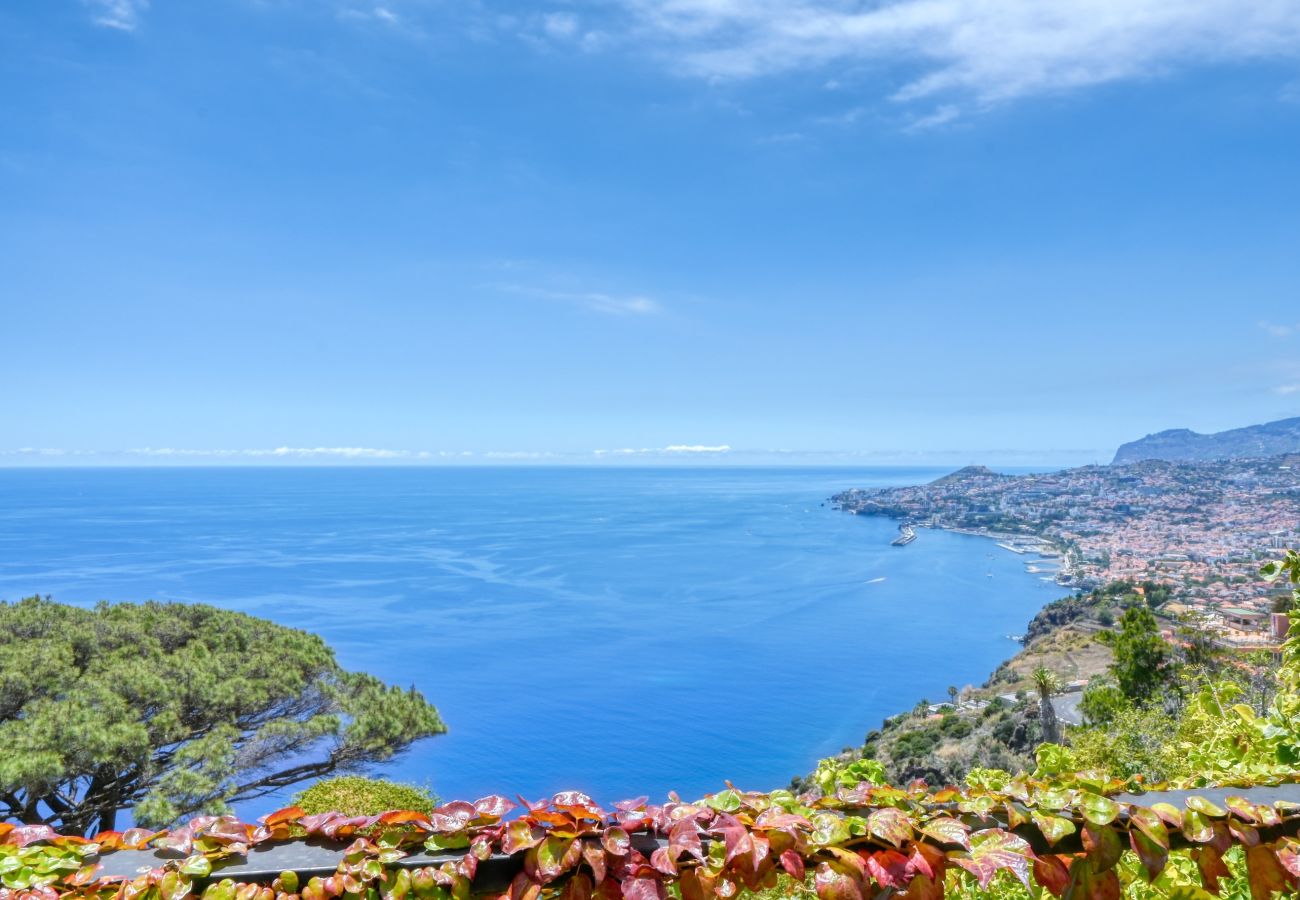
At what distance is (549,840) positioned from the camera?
1083mm

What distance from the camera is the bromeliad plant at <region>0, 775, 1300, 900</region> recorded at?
3.51ft

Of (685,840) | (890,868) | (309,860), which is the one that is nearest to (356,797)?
A: (309,860)

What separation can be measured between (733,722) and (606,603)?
20038 millimetres

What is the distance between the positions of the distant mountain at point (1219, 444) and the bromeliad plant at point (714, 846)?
14987 centimetres

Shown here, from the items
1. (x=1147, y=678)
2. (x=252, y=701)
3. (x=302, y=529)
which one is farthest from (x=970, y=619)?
(x=302, y=529)

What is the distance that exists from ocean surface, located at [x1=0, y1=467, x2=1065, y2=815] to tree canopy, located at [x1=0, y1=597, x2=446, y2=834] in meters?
1.57

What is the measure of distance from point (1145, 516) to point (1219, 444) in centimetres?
8180

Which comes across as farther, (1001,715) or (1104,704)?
(1001,715)

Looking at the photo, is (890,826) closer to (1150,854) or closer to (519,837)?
(1150,854)

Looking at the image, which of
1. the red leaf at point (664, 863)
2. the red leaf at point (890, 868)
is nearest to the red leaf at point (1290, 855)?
the red leaf at point (890, 868)

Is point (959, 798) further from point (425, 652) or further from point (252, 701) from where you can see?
point (425, 652)

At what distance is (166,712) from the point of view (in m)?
8.66

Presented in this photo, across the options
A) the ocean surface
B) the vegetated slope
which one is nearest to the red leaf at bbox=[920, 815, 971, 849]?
the vegetated slope

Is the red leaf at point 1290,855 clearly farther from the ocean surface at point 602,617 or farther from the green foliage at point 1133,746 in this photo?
the ocean surface at point 602,617
